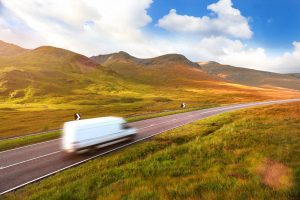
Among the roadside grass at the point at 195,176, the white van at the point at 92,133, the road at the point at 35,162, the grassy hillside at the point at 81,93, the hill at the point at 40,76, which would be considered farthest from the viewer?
the hill at the point at 40,76

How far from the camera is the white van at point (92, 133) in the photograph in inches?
551

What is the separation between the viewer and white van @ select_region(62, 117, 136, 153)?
14.0m

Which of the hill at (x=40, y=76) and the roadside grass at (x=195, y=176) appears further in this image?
the hill at (x=40, y=76)

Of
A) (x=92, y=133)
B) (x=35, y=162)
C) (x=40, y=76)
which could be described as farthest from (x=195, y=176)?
(x=40, y=76)

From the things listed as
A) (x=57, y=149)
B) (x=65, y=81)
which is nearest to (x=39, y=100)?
(x=65, y=81)

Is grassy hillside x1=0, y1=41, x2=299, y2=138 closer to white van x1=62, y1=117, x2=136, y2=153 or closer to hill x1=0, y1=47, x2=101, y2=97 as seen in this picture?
hill x1=0, y1=47, x2=101, y2=97

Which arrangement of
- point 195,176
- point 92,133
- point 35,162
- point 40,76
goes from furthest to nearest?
point 40,76
point 92,133
point 35,162
point 195,176

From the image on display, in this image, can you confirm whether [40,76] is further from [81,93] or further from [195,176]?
[195,176]

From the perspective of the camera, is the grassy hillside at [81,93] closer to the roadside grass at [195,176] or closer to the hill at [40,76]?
the hill at [40,76]

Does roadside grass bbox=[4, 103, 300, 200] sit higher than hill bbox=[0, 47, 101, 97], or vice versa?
hill bbox=[0, 47, 101, 97]

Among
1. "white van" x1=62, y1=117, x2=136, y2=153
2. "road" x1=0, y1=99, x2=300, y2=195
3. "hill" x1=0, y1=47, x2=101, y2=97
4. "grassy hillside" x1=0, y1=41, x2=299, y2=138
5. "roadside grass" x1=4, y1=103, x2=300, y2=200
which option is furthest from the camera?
"hill" x1=0, y1=47, x2=101, y2=97

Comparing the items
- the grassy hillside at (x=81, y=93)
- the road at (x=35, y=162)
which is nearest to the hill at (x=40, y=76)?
the grassy hillside at (x=81, y=93)

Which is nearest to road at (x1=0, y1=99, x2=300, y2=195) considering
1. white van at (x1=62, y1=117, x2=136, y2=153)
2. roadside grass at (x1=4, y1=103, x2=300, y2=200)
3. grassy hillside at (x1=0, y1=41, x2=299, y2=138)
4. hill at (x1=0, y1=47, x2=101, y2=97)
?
white van at (x1=62, y1=117, x2=136, y2=153)

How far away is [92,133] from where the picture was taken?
1481 cm
